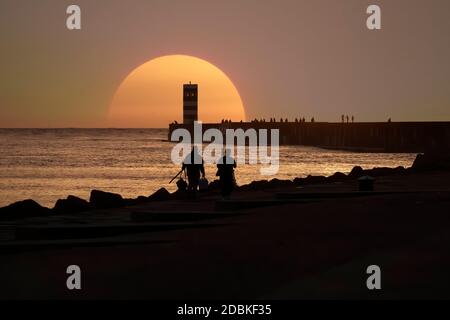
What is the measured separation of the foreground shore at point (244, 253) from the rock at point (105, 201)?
156 inches

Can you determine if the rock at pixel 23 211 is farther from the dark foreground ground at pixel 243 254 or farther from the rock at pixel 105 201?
the dark foreground ground at pixel 243 254

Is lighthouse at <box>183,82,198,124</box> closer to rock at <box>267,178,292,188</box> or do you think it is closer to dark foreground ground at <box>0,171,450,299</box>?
rock at <box>267,178,292,188</box>

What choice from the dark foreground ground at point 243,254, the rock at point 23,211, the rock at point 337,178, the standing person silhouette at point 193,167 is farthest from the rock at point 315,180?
the dark foreground ground at point 243,254

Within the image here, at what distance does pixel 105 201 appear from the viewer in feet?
74.8

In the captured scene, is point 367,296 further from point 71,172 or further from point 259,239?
point 71,172

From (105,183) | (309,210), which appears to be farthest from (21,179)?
(309,210)

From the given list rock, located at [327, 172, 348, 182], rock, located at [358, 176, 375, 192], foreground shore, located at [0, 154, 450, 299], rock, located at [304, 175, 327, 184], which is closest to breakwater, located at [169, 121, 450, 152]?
rock, located at [327, 172, 348, 182]

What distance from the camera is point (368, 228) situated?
13906 mm

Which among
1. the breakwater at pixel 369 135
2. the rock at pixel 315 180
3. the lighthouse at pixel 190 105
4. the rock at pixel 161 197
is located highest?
the breakwater at pixel 369 135

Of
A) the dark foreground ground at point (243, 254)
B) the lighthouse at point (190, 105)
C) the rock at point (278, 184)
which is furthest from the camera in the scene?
the rock at point (278, 184)

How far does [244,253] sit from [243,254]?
0.26 ft

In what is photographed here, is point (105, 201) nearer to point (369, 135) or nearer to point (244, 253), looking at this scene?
point (244, 253)

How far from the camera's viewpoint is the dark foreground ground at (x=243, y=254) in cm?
927

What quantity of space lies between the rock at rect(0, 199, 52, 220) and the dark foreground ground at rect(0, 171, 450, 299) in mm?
3457
